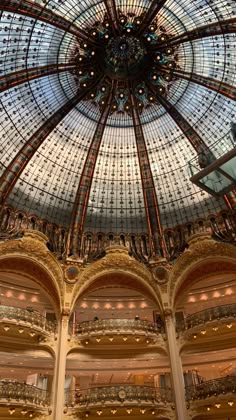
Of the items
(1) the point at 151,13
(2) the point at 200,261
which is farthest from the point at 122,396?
(1) the point at 151,13

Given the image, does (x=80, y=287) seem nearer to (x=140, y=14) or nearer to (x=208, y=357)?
(x=208, y=357)

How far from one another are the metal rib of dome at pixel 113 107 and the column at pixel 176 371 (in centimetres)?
540

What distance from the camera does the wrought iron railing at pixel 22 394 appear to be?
19845 mm

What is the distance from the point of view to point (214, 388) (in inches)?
832

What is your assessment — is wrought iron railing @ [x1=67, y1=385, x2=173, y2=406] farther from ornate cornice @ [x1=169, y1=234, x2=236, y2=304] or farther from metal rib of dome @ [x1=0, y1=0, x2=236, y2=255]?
metal rib of dome @ [x1=0, y1=0, x2=236, y2=255]

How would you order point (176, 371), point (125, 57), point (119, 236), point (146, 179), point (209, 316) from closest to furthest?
1. point (176, 371)
2. point (209, 316)
3. point (125, 57)
4. point (119, 236)
5. point (146, 179)

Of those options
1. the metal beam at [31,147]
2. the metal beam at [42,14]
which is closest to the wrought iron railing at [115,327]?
the metal beam at [31,147]

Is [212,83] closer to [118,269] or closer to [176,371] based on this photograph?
[118,269]

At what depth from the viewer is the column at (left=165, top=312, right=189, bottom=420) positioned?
68.8 ft

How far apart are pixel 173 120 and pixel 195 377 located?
1883 cm

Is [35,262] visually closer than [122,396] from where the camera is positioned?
No

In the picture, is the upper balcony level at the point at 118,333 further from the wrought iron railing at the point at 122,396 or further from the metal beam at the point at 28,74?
the metal beam at the point at 28,74

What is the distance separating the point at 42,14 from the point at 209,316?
21077 millimetres

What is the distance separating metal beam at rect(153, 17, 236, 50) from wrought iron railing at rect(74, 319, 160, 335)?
18862 mm
